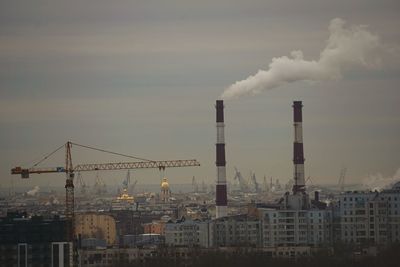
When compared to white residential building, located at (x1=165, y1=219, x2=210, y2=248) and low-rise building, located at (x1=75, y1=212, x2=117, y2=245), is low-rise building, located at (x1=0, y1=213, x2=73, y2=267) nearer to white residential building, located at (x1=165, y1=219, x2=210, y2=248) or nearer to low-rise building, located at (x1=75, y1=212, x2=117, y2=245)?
low-rise building, located at (x1=75, y1=212, x2=117, y2=245)

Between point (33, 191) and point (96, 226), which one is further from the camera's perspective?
point (33, 191)

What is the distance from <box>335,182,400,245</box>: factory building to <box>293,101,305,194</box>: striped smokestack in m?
1.82

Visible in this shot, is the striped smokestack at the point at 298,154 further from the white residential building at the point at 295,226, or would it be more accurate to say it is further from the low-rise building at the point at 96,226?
→ the low-rise building at the point at 96,226

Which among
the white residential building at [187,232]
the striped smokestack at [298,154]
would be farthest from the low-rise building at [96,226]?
the striped smokestack at [298,154]

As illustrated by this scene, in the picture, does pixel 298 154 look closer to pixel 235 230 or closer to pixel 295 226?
pixel 295 226

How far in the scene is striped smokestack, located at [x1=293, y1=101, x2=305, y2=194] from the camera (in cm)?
2142

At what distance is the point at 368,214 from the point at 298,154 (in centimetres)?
288

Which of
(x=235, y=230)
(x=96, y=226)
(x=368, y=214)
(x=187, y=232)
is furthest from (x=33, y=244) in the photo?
(x=96, y=226)

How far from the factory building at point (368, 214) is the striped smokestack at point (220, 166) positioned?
2.64 metres

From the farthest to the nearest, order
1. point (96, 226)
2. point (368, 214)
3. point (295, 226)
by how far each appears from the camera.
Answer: point (96, 226) → point (295, 226) → point (368, 214)

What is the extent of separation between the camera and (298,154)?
72.4 feet

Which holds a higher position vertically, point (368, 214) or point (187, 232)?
point (368, 214)

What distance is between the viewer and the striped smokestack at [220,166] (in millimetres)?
21938

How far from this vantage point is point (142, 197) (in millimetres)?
33812
